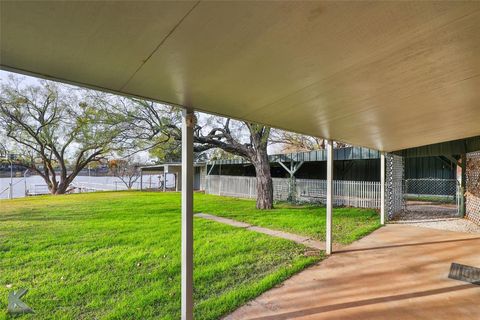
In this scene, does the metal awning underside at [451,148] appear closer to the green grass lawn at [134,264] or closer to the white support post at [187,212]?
the green grass lawn at [134,264]

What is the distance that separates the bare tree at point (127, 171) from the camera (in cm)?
2794

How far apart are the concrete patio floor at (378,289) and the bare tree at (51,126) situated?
10.0m

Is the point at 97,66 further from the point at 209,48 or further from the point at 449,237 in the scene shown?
A: the point at 449,237

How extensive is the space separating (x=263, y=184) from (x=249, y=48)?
10203mm

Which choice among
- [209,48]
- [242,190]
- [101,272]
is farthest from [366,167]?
[209,48]

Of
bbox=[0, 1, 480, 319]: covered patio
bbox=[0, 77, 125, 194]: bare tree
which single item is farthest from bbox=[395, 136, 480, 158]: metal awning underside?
bbox=[0, 77, 125, 194]: bare tree

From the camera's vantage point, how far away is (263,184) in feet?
37.4

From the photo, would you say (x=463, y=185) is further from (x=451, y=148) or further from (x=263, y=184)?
(x=263, y=184)

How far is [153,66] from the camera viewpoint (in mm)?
1513

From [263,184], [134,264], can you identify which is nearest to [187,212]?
[134,264]

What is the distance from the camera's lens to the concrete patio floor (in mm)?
3033

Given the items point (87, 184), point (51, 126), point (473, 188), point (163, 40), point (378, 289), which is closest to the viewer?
point (163, 40)

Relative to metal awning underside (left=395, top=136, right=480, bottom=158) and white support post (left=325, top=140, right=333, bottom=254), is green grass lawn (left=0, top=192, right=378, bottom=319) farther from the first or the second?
metal awning underside (left=395, top=136, right=480, bottom=158)

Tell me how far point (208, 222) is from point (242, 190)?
25.9ft
